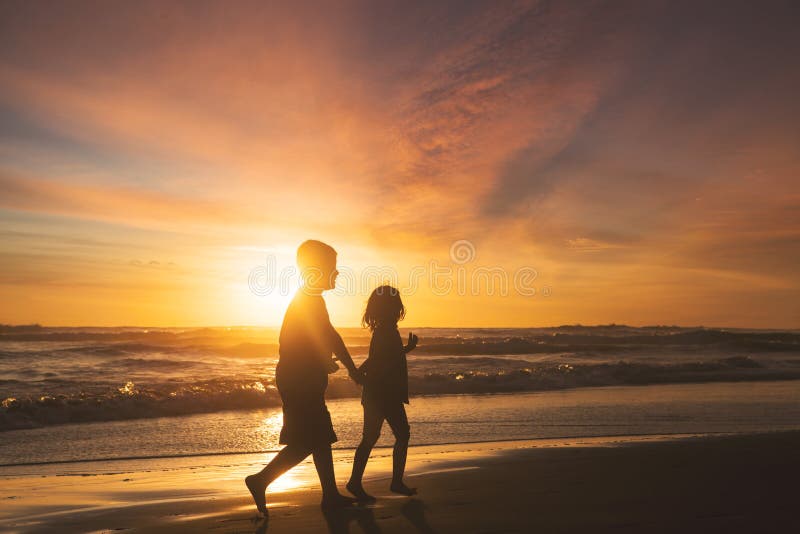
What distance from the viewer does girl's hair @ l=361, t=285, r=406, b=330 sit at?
18.7ft

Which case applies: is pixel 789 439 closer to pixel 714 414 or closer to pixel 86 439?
pixel 714 414

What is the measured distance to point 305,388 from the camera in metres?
4.70

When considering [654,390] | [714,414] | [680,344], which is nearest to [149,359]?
[654,390]

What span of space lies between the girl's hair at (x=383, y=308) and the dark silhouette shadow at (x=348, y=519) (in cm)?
161

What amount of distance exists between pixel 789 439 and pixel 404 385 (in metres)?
6.01

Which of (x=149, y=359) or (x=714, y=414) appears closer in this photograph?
(x=714, y=414)

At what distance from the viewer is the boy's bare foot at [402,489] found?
5.44 m

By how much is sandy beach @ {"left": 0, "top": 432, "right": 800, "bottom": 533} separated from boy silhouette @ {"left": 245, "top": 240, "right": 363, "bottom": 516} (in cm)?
31

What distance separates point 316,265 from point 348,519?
192cm

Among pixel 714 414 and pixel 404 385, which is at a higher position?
pixel 404 385

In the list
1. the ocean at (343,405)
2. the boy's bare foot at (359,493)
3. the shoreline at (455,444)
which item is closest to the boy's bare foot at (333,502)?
the boy's bare foot at (359,493)

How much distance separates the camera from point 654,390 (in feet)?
55.6

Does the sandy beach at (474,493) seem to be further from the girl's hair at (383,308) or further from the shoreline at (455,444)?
the girl's hair at (383,308)

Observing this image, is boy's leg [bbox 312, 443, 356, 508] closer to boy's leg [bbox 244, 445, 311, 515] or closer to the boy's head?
→ boy's leg [bbox 244, 445, 311, 515]
